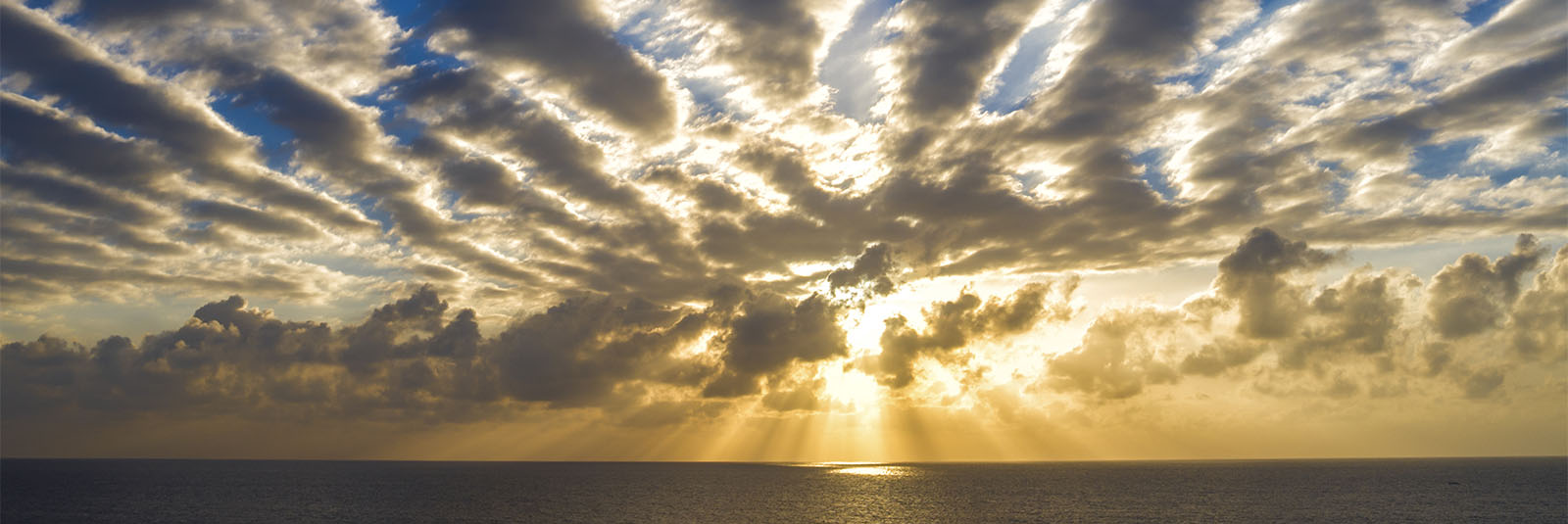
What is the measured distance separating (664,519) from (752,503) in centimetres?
3995

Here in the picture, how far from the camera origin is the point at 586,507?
16625 cm

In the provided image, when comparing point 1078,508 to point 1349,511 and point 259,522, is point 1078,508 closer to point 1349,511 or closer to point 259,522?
point 1349,511

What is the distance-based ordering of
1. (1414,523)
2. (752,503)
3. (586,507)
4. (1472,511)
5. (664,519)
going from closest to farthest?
(1414,523)
(664,519)
(1472,511)
(586,507)
(752,503)

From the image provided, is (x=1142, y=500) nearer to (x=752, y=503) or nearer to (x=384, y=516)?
(x=752, y=503)

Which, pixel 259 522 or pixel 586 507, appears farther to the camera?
pixel 586 507

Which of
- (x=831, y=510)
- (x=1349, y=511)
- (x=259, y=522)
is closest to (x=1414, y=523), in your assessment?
(x=1349, y=511)

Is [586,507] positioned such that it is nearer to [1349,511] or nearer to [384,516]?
[384,516]

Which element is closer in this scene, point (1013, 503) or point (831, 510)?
point (831, 510)

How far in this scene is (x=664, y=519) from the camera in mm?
141250

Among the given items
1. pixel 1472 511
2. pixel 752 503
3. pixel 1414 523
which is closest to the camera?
pixel 1414 523

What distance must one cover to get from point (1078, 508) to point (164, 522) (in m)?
166

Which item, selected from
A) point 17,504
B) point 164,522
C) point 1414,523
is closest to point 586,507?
point 164,522

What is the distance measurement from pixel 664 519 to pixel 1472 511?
153 metres

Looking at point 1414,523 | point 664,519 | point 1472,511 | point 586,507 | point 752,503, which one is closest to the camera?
point 1414,523
